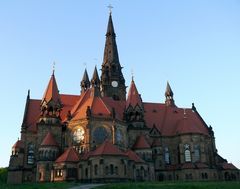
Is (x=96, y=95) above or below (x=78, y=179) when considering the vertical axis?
above

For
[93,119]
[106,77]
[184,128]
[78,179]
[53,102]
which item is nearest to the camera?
[78,179]

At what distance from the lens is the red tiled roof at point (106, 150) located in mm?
55628

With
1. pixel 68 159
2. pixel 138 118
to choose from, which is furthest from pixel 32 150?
pixel 138 118

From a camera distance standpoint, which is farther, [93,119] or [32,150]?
[32,150]

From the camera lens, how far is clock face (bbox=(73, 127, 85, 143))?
205 feet

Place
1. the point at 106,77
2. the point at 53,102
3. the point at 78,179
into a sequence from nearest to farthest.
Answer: the point at 78,179 < the point at 53,102 < the point at 106,77

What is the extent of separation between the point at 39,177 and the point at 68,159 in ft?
22.2

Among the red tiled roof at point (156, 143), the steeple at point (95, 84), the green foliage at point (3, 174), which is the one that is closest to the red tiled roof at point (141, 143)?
the red tiled roof at point (156, 143)

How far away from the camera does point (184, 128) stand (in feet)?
243

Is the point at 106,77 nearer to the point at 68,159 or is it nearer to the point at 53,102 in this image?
the point at 53,102

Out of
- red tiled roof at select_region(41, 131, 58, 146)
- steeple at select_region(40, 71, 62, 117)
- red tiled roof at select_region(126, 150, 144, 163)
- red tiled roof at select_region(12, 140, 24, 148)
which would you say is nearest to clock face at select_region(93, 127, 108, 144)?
red tiled roof at select_region(126, 150, 144, 163)

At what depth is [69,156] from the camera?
58.5m

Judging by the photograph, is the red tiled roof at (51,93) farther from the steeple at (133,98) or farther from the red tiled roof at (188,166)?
the red tiled roof at (188,166)

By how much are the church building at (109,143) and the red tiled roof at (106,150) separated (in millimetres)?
16
